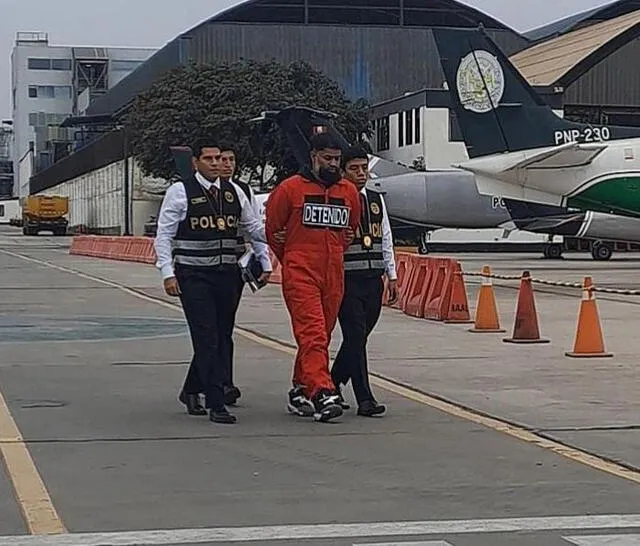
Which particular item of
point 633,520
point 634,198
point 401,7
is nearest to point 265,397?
point 633,520

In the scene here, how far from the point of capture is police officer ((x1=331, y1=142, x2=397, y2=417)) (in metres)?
10.1

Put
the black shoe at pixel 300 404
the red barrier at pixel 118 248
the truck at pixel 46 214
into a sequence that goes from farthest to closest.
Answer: the truck at pixel 46 214
the red barrier at pixel 118 248
the black shoe at pixel 300 404

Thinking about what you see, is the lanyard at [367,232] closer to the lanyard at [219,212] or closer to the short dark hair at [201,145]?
the lanyard at [219,212]

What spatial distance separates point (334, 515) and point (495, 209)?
38.9 metres

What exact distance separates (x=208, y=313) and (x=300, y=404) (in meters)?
1.00

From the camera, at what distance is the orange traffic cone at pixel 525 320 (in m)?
16.1

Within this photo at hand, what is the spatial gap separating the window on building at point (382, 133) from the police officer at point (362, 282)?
55.4 metres

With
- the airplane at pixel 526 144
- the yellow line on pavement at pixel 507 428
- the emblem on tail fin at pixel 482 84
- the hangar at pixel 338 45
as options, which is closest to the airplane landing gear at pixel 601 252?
the airplane at pixel 526 144

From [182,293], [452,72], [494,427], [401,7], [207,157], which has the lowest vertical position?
[494,427]

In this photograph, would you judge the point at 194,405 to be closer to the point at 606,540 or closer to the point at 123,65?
the point at 606,540

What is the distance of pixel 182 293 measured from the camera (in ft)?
32.2

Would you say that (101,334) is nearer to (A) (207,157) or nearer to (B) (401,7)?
(A) (207,157)

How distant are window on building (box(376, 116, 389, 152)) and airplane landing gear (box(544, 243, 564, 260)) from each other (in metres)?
18.3

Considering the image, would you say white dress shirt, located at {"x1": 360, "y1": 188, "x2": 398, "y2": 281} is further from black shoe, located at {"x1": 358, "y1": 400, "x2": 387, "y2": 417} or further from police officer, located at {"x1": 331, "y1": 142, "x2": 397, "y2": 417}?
black shoe, located at {"x1": 358, "y1": 400, "x2": 387, "y2": 417}
